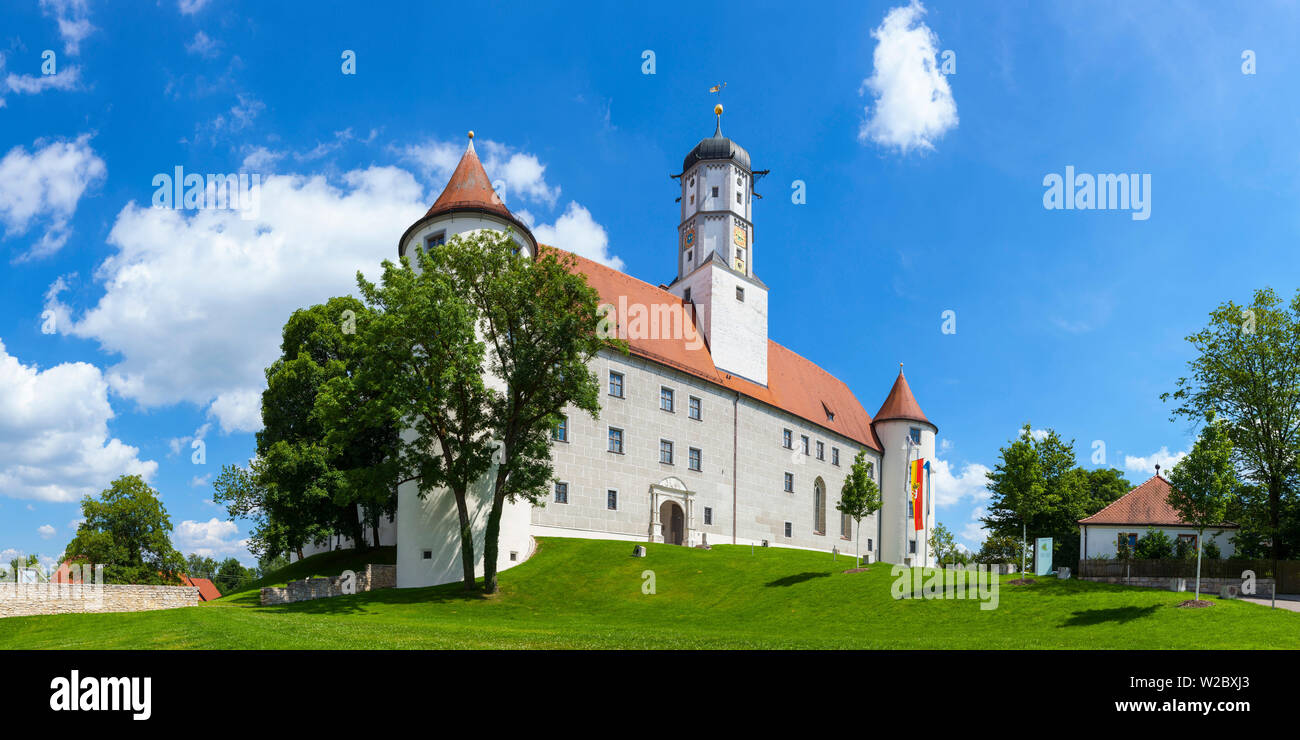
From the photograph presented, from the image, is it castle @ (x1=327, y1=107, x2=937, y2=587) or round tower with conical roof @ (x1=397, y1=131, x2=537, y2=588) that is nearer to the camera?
round tower with conical roof @ (x1=397, y1=131, x2=537, y2=588)

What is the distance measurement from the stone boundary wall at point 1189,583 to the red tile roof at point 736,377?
22.5 metres

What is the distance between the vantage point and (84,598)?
2803 centimetres

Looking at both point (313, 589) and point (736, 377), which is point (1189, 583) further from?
point (313, 589)

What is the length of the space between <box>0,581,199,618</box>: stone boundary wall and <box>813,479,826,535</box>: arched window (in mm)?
37732

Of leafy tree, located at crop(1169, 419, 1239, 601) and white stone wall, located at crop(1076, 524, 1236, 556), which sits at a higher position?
leafy tree, located at crop(1169, 419, 1239, 601)

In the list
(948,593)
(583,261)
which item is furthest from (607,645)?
(583,261)

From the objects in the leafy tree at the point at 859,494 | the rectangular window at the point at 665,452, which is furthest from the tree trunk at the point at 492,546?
the leafy tree at the point at 859,494

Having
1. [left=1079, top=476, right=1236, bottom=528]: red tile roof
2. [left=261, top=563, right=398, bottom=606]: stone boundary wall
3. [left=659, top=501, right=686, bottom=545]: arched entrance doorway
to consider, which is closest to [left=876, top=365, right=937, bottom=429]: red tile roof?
[left=1079, top=476, right=1236, bottom=528]: red tile roof

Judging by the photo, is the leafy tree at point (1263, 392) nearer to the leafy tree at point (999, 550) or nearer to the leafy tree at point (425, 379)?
the leafy tree at point (999, 550)

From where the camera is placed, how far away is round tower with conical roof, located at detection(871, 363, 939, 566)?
6016 centimetres

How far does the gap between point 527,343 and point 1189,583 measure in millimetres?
29454

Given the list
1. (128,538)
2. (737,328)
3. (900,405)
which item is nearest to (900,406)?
(900,405)

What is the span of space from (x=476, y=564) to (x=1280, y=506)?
37449 millimetres

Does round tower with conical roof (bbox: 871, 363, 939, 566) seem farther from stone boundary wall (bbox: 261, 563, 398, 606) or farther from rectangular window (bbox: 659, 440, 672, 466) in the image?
stone boundary wall (bbox: 261, 563, 398, 606)
